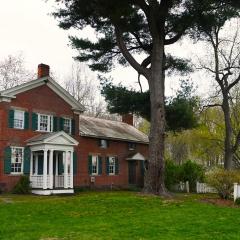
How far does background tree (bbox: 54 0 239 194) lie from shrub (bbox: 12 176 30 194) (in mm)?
8522

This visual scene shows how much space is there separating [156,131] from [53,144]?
27.0 ft

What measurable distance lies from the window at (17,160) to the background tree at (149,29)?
748 cm

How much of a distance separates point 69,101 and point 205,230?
21134 mm

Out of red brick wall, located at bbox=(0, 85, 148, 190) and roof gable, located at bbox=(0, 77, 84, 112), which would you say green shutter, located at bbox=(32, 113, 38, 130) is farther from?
roof gable, located at bbox=(0, 77, 84, 112)

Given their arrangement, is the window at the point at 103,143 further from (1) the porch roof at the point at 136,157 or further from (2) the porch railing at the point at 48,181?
(2) the porch railing at the point at 48,181

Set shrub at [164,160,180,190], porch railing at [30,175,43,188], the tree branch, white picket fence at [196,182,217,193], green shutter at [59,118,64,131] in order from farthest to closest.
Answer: shrub at [164,160,180,190] → white picket fence at [196,182,217,193] → green shutter at [59,118,64,131] → porch railing at [30,175,43,188] → the tree branch

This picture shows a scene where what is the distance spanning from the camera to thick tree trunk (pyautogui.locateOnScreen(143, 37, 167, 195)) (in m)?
21.7

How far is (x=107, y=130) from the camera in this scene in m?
35.5

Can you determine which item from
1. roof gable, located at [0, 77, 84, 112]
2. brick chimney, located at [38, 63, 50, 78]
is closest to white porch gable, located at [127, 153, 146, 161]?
roof gable, located at [0, 77, 84, 112]

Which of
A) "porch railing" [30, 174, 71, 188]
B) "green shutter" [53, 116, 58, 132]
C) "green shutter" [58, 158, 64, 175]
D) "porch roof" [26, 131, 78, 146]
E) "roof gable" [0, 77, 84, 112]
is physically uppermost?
"roof gable" [0, 77, 84, 112]

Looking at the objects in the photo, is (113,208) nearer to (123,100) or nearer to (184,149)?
(123,100)

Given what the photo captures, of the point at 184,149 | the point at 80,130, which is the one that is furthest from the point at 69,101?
the point at 184,149

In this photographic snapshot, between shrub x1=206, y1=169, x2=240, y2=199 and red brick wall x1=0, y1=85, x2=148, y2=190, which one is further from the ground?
red brick wall x1=0, y1=85, x2=148, y2=190

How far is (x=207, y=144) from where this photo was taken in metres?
49.7
